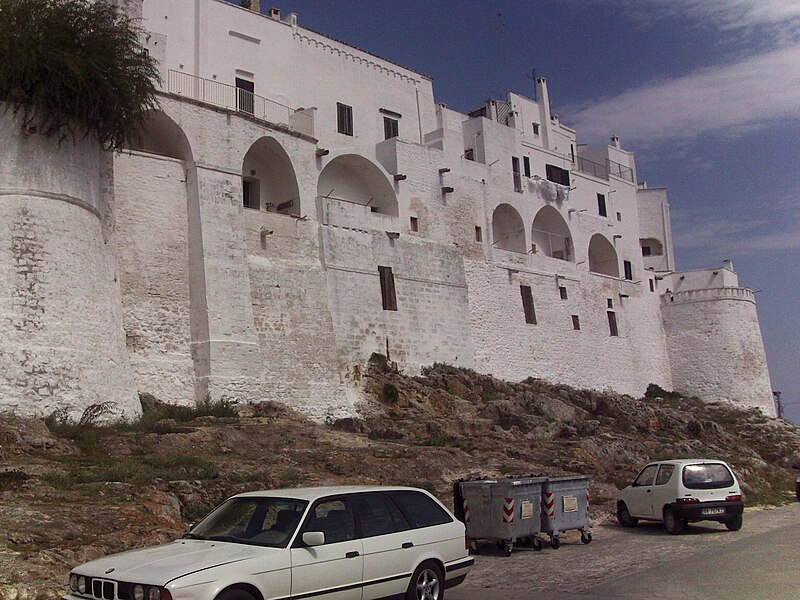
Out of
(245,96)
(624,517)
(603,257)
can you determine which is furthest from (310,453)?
(603,257)

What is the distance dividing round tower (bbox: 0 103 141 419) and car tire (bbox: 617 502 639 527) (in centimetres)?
1071

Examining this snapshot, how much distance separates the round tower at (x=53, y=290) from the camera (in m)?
16.7

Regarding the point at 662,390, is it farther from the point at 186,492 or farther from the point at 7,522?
the point at 7,522

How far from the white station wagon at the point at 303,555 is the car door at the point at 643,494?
7.26m

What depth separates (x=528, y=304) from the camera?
33531 millimetres

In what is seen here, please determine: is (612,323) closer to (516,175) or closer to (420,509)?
(516,175)

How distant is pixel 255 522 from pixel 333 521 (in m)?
0.69

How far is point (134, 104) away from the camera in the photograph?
19141 millimetres

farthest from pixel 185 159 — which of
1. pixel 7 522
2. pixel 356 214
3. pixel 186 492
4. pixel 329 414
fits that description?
pixel 7 522

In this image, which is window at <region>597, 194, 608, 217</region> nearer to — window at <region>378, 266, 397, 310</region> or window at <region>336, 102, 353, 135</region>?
window at <region>336, 102, 353, 135</region>

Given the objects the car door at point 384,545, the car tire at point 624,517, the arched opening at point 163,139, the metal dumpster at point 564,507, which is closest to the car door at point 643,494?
the car tire at point 624,517

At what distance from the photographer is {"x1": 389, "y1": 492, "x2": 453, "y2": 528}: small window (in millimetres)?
7930

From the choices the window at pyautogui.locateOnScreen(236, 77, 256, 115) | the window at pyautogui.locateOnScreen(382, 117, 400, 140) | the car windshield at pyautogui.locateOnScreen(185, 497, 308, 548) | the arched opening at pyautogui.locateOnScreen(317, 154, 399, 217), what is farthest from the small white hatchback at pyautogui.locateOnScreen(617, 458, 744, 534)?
the window at pyautogui.locateOnScreen(382, 117, 400, 140)

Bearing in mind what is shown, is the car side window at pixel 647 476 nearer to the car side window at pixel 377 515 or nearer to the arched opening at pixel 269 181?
the car side window at pixel 377 515
